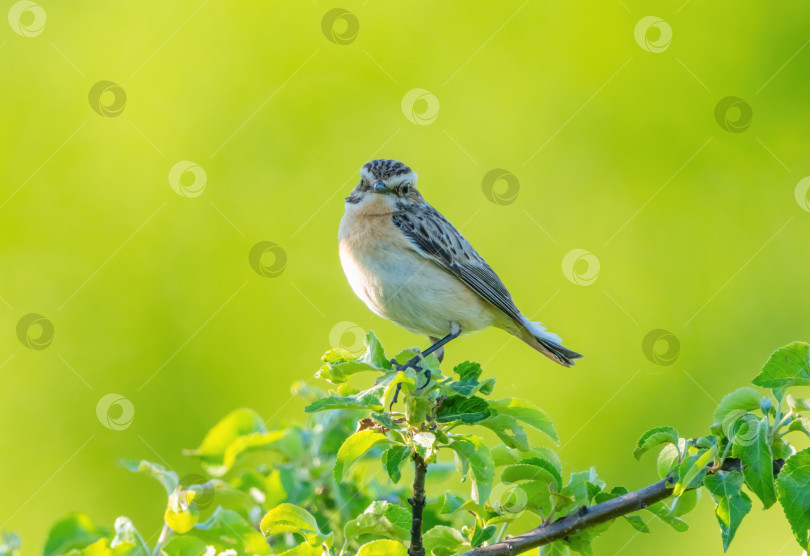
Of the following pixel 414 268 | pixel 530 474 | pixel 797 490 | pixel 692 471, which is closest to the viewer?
pixel 797 490

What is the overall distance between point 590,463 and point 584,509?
4.95 metres

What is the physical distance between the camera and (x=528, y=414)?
2.66 meters

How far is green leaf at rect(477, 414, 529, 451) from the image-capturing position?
2.63 m

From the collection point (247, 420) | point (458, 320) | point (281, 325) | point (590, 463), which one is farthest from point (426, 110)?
point (247, 420)

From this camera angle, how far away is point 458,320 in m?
5.52

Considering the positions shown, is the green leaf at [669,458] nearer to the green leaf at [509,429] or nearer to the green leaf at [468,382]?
the green leaf at [509,429]

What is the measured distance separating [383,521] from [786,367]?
129cm

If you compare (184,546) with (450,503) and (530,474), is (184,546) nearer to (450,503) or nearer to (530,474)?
(450,503)

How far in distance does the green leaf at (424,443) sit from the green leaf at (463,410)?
0.32ft

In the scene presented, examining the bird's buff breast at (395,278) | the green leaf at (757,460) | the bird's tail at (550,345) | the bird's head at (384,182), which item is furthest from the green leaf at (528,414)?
the bird's tail at (550,345)

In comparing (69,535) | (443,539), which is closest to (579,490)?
(443,539)

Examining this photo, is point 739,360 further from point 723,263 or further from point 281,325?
point 281,325

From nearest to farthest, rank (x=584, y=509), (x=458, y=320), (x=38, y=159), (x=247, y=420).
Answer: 1. (x=584, y=509)
2. (x=247, y=420)
3. (x=458, y=320)
4. (x=38, y=159)

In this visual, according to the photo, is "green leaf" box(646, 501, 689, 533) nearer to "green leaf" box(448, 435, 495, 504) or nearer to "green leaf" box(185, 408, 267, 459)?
"green leaf" box(448, 435, 495, 504)
